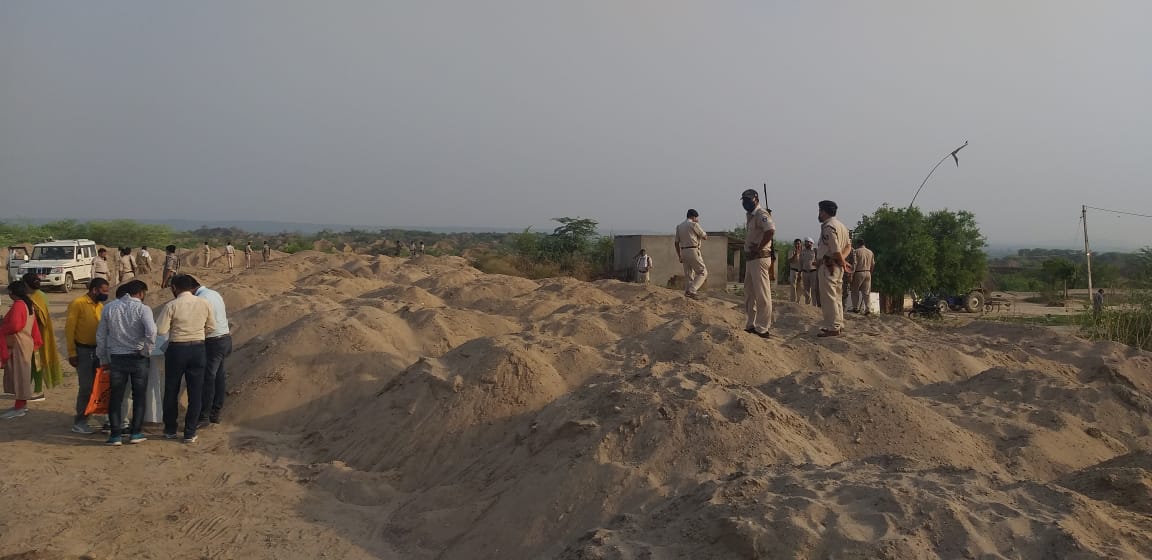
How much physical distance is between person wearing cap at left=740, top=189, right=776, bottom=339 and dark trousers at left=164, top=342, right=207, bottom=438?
5127 millimetres

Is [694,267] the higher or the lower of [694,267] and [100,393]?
the higher

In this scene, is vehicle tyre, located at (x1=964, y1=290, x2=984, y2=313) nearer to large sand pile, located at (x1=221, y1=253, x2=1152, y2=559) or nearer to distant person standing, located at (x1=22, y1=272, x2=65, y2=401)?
large sand pile, located at (x1=221, y1=253, x2=1152, y2=559)

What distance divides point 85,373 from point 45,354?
972 millimetres

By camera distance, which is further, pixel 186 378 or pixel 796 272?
pixel 796 272

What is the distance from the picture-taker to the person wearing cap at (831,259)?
759 centimetres

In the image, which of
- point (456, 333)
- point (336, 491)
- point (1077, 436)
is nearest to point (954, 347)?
point (1077, 436)

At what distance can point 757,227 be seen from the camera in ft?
24.9

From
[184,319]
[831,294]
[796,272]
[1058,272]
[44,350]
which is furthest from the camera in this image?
[1058,272]

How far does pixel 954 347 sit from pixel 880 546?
630 centimetres

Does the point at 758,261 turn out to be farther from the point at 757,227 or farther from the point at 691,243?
the point at 691,243

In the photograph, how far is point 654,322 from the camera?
9.63 meters

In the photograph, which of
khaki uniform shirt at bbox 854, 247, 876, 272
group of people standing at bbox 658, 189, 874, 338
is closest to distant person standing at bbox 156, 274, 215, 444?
group of people standing at bbox 658, 189, 874, 338

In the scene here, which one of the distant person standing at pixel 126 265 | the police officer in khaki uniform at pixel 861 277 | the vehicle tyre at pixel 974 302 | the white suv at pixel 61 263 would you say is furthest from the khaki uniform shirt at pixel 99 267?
the vehicle tyre at pixel 974 302

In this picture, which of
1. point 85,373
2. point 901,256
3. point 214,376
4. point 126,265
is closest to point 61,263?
point 126,265
